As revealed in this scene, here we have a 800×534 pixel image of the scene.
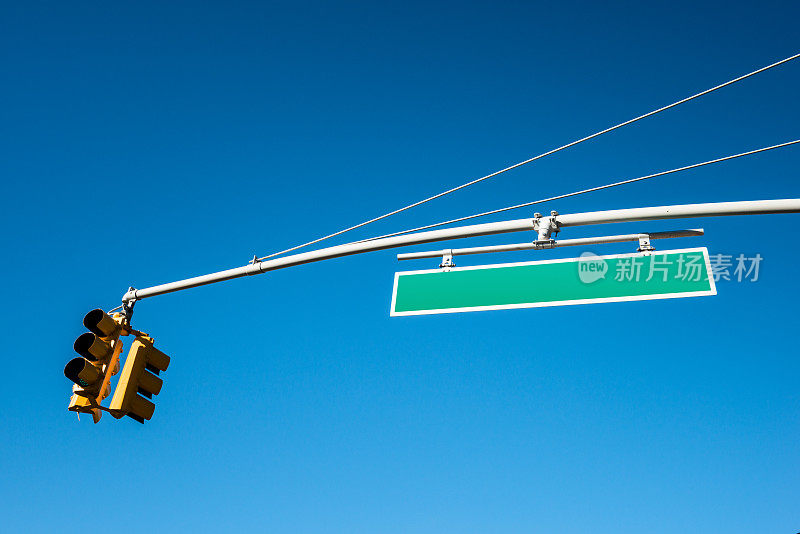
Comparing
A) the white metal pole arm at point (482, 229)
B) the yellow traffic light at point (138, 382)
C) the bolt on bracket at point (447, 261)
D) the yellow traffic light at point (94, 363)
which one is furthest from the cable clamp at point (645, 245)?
the yellow traffic light at point (94, 363)

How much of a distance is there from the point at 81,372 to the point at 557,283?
4414mm

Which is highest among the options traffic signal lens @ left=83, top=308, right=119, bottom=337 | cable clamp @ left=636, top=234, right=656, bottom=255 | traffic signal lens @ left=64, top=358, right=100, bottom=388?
cable clamp @ left=636, top=234, right=656, bottom=255

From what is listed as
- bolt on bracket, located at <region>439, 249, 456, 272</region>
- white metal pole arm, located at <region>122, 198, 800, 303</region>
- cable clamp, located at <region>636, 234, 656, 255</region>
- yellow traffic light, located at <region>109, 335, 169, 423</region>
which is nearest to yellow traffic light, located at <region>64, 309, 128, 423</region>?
yellow traffic light, located at <region>109, 335, 169, 423</region>

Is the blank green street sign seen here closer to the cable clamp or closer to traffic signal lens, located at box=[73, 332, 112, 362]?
the cable clamp

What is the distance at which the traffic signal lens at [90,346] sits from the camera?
22.6 feet

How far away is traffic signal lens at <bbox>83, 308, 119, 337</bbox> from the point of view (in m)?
7.02

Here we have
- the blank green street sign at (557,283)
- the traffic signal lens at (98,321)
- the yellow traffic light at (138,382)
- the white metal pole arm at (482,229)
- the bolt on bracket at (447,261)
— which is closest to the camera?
the white metal pole arm at (482,229)

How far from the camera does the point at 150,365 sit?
7.16m

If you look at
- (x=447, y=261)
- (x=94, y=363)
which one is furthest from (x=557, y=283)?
(x=94, y=363)

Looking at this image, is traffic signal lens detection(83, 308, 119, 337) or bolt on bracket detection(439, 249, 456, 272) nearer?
bolt on bracket detection(439, 249, 456, 272)

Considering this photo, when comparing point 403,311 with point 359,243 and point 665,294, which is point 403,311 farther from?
point 665,294

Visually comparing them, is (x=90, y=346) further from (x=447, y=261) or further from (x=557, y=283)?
(x=557, y=283)

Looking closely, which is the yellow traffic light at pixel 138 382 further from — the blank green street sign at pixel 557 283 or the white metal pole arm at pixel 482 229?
the blank green street sign at pixel 557 283

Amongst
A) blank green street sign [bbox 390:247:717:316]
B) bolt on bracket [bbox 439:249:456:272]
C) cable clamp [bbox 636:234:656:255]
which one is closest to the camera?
blank green street sign [bbox 390:247:717:316]
